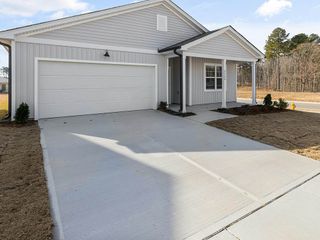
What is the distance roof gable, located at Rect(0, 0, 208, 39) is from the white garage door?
47.7 inches

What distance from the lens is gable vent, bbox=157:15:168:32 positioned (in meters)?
12.8

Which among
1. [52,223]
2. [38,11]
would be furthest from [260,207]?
[38,11]

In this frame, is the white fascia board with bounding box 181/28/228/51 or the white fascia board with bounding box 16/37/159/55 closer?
the white fascia board with bounding box 16/37/159/55

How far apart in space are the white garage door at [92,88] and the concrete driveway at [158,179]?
2.49 m

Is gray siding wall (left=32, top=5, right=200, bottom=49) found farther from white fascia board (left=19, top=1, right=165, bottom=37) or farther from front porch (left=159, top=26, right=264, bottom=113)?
front porch (left=159, top=26, right=264, bottom=113)

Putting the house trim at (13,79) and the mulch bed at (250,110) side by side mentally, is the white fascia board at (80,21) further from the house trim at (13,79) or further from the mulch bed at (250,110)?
the mulch bed at (250,110)

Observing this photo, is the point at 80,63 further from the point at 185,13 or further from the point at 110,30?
the point at 185,13

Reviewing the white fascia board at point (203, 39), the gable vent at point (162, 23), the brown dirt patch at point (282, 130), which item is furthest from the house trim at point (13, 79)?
the brown dirt patch at point (282, 130)

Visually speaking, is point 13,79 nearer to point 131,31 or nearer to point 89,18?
point 89,18

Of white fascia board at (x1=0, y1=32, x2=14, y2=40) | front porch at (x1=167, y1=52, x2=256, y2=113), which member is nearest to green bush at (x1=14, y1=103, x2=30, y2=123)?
white fascia board at (x1=0, y1=32, x2=14, y2=40)

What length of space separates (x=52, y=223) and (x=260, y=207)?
8.85 ft

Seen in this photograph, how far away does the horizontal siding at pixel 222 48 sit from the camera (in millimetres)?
12000

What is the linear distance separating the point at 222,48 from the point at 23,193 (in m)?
11.3

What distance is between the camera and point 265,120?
Answer: 401 inches
